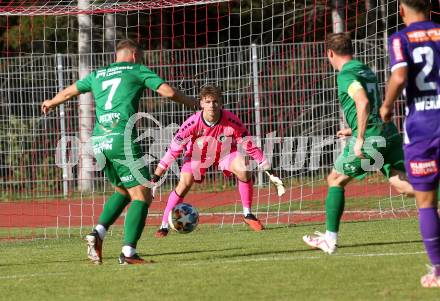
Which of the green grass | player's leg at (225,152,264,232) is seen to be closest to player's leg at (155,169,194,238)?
player's leg at (225,152,264,232)

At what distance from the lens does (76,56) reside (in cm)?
1916

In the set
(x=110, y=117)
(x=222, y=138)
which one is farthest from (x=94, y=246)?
(x=222, y=138)

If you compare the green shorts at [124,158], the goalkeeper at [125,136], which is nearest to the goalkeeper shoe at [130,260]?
the goalkeeper at [125,136]

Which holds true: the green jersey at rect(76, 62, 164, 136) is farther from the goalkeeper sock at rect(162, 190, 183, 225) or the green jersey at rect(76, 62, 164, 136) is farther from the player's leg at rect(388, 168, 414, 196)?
the goalkeeper sock at rect(162, 190, 183, 225)

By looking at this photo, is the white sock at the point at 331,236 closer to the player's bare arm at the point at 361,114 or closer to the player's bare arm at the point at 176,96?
the player's bare arm at the point at 361,114

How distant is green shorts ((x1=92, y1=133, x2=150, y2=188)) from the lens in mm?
9297

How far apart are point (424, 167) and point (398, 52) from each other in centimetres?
83

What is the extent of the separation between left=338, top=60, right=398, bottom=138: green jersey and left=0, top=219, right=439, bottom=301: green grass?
112cm

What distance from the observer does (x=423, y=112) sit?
7270 mm

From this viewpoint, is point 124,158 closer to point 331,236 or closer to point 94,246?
point 94,246

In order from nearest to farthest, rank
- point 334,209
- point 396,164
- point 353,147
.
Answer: point 353,147 → point 334,209 → point 396,164

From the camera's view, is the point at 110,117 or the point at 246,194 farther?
the point at 246,194

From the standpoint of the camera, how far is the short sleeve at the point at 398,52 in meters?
7.20

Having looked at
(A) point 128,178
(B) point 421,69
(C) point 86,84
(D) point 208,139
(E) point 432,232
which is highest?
(C) point 86,84
